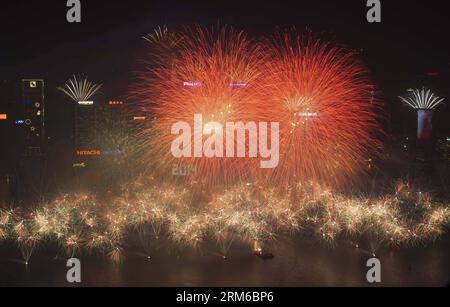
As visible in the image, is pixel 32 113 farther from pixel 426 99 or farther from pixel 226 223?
pixel 426 99

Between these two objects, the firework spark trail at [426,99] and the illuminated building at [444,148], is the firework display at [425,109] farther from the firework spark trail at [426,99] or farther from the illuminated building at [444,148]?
the illuminated building at [444,148]

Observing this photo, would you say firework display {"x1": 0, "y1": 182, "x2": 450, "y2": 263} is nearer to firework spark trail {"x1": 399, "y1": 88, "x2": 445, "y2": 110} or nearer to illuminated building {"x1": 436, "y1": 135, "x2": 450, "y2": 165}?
firework spark trail {"x1": 399, "y1": 88, "x2": 445, "y2": 110}

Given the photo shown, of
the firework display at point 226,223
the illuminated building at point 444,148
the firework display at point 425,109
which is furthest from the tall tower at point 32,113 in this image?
the illuminated building at point 444,148

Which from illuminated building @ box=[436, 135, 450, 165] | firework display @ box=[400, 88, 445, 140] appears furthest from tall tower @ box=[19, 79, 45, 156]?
illuminated building @ box=[436, 135, 450, 165]

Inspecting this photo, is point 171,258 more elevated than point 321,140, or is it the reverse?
point 321,140

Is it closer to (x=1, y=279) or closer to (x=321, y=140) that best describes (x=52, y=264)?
(x=1, y=279)

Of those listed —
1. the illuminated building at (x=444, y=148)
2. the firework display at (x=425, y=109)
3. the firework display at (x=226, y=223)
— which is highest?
the firework display at (x=425, y=109)

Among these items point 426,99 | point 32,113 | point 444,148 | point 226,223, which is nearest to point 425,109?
point 426,99

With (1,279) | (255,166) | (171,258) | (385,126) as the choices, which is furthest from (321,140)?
(1,279)
